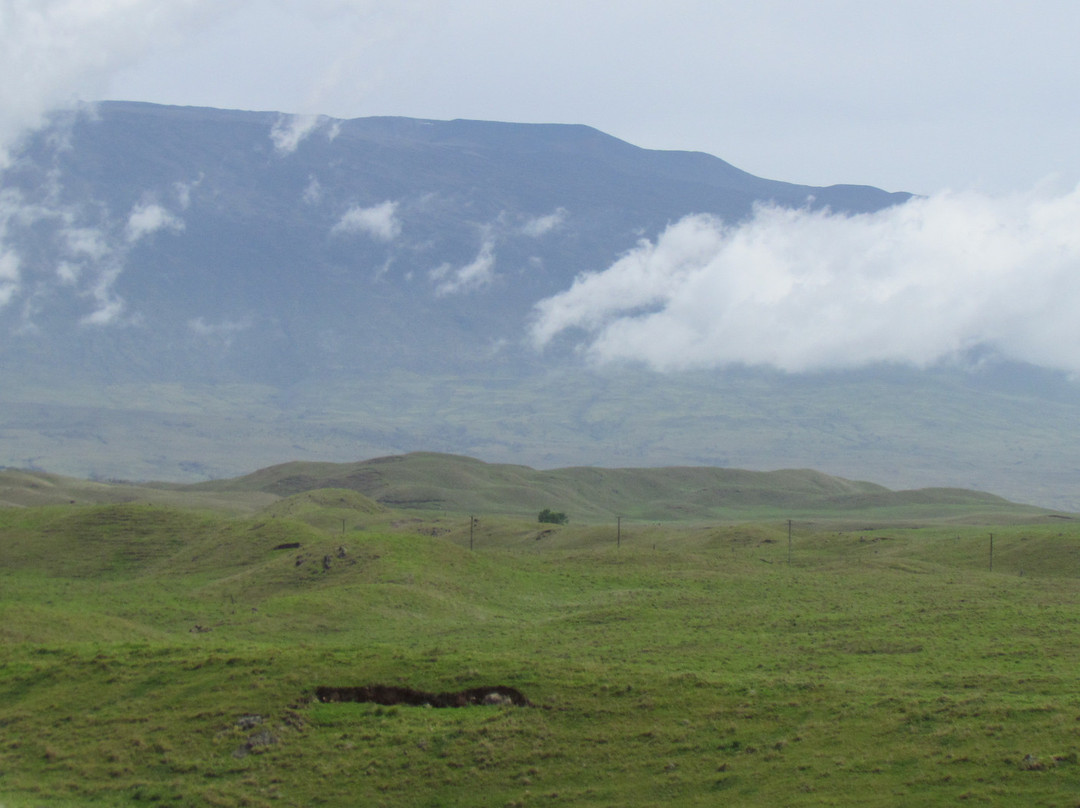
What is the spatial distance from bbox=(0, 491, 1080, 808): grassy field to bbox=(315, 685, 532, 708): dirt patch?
0.99ft

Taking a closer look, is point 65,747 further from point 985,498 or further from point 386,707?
point 985,498

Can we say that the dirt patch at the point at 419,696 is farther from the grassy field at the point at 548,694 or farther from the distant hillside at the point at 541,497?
the distant hillside at the point at 541,497

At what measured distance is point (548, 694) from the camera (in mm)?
31391

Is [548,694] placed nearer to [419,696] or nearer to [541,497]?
[419,696]

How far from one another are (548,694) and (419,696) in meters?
3.43

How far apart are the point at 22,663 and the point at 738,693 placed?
2102 centimetres

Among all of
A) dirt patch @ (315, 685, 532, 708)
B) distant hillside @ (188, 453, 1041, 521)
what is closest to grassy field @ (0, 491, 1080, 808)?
dirt patch @ (315, 685, 532, 708)

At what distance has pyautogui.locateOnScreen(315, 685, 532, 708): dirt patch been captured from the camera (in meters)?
31.6

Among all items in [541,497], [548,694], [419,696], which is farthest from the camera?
[541,497]

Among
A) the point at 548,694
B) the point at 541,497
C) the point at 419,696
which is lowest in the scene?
the point at 541,497

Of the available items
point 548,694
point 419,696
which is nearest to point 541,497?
point 419,696

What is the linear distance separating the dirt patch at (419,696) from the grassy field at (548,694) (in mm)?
301

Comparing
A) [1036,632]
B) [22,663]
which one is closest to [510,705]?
[22,663]

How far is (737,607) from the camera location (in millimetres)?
57219
